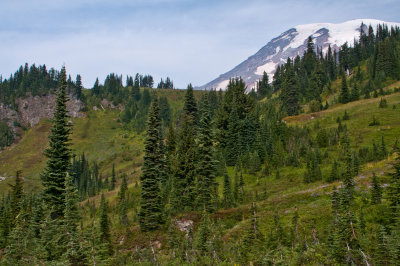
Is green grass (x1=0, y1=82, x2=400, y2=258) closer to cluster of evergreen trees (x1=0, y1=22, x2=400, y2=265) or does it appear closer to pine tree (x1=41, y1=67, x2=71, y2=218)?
cluster of evergreen trees (x1=0, y1=22, x2=400, y2=265)

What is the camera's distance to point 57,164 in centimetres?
2612

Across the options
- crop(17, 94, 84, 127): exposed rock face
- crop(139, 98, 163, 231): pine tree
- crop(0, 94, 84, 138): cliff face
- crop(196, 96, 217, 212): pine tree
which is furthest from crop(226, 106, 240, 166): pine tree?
crop(17, 94, 84, 127): exposed rock face

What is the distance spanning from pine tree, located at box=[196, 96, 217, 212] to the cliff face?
16645 cm

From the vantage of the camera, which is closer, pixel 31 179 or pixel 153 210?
pixel 153 210

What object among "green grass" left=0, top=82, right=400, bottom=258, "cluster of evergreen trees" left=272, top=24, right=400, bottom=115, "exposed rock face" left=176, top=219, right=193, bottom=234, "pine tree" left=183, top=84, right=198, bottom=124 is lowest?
"exposed rock face" left=176, top=219, right=193, bottom=234

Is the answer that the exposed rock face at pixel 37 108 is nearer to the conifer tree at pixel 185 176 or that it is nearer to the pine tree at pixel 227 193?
the conifer tree at pixel 185 176

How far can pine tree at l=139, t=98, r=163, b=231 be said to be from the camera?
32.8 metres

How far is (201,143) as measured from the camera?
123ft

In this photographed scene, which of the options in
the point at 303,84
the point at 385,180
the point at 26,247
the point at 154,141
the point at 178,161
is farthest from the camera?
the point at 303,84

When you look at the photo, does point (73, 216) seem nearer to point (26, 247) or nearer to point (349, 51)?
point (26, 247)

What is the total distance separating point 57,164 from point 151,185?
38.3 ft

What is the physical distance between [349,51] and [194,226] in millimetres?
150045

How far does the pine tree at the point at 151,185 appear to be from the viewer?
32.8 metres

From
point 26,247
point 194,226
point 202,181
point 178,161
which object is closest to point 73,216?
point 26,247
